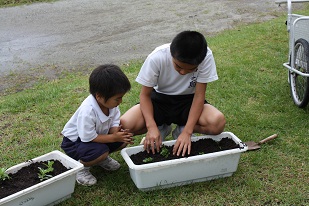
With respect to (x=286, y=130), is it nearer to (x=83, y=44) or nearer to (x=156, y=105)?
(x=156, y=105)

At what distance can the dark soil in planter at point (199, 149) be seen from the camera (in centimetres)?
225

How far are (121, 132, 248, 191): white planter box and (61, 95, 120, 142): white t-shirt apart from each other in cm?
19

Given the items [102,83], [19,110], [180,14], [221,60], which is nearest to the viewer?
[102,83]

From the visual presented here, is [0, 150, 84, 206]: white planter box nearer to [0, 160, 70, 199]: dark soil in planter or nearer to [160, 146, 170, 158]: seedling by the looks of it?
[0, 160, 70, 199]: dark soil in planter

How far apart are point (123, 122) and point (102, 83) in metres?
0.40

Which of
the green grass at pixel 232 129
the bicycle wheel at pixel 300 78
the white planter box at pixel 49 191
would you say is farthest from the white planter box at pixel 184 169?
the bicycle wheel at pixel 300 78

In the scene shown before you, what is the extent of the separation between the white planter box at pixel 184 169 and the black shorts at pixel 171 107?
1.29 feet

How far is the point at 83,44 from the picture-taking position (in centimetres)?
633

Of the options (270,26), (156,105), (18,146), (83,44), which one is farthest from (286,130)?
(83,44)

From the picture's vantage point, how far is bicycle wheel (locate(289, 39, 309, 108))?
2894 mm

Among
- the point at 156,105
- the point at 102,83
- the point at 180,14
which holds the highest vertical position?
the point at 102,83

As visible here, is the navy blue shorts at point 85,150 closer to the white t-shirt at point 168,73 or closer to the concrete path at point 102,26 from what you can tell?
the white t-shirt at point 168,73

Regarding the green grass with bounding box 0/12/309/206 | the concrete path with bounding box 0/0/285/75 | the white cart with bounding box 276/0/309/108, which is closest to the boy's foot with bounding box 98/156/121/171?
the green grass with bounding box 0/12/309/206

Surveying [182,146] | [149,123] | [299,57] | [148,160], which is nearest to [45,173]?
[148,160]
